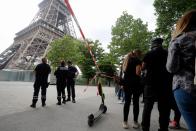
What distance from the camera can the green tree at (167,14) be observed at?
698 inches

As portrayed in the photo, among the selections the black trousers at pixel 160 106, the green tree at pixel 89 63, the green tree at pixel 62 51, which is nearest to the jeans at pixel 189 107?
the black trousers at pixel 160 106

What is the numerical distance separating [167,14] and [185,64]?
17930 millimetres

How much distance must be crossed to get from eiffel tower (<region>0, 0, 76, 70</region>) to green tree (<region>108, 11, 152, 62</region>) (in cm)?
1824

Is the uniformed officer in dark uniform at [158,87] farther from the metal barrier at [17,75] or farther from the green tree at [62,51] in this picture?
the metal barrier at [17,75]

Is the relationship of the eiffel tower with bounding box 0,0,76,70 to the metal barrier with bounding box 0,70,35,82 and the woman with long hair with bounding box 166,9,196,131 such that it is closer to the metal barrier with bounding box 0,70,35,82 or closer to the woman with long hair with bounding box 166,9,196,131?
the metal barrier with bounding box 0,70,35,82

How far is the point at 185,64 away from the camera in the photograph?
6.39 feet

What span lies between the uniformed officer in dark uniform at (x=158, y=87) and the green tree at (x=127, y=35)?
79.5ft

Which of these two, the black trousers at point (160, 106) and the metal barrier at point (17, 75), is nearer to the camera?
the black trousers at point (160, 106)

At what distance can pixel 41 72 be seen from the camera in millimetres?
7547

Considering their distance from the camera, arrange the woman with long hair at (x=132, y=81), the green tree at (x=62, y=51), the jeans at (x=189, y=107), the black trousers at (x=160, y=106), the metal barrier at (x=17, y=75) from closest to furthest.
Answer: the jeans at (x=189, y=107) < the black trousers at (x=160, y=106) < the woman with long hair at (x=132, y=81) < the green tree at (x=62, y=51) < the metal barrier at (x=17, y=75)

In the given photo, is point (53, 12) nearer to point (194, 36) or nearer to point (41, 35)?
point (41, 35)

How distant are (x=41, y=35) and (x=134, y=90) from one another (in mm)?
48597

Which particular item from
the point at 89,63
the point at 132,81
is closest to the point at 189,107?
the point at 132,81

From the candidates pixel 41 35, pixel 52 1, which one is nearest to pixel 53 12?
pixel 52 1
